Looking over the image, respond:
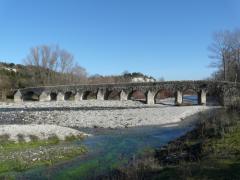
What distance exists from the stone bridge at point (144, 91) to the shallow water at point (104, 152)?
1582 centimetres

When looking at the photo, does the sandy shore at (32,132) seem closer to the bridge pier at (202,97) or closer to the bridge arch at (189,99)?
the bridge pier at (202,97)

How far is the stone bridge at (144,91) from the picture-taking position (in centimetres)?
5392

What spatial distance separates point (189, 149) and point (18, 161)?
27.7 ft

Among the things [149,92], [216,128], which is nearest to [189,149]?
[216,128]

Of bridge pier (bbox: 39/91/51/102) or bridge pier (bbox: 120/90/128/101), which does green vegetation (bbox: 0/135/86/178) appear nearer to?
bridge pier (bbox: 120/90/128/101)

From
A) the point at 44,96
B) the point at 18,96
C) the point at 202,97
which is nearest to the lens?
the point at 202,97

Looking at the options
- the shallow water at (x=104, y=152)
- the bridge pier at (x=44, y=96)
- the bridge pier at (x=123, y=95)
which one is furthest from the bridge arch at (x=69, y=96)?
the shallow water at (x=104, y=152)

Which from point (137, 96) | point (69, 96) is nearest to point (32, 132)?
point (69, 96)

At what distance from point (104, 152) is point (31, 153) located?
4.07 metres

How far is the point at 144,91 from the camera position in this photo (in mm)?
62938

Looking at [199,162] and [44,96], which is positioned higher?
[44,96]

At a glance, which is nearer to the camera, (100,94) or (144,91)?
(144,91)

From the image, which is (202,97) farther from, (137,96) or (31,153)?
(31,153)

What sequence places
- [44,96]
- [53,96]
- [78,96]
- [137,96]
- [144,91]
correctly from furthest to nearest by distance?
[137,96] → [53,96] → [44,96] → [78,96] → [144,91]
